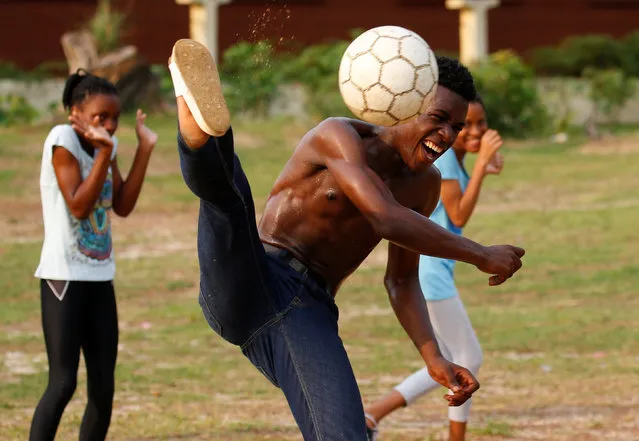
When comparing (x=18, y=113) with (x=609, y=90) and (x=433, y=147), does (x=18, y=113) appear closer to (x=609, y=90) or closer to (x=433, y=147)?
(x=609, y=90)

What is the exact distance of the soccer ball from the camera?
428cm

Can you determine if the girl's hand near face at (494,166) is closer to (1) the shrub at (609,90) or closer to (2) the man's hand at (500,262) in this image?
(2) the man's hand at (500,262)

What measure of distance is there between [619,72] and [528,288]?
49.8 ft

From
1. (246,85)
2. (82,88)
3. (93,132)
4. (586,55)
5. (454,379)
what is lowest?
(586,55)

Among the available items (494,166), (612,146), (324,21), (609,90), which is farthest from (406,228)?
(324,21)

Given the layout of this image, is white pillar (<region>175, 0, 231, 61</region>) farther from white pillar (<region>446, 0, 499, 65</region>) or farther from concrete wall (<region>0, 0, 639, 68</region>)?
white pillar (<region>446, 0, 499, 65</region>)

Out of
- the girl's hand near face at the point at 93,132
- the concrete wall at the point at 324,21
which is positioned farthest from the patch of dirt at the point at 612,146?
the girl's hand near face at the point at 93,132

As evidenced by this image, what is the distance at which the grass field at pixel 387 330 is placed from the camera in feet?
23.6

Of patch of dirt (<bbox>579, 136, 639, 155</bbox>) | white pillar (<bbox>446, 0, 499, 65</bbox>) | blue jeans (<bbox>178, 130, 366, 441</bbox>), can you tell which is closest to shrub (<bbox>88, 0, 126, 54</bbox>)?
white pillar (<bbox>446, 0, 499, 65</bbox>)

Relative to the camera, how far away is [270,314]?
166 inches

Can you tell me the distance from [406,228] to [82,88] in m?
2.37

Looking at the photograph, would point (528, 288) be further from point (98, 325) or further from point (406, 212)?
point (406, 212)

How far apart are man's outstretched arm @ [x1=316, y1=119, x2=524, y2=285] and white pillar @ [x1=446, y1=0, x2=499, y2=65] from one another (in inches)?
850

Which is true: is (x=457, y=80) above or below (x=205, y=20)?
above
